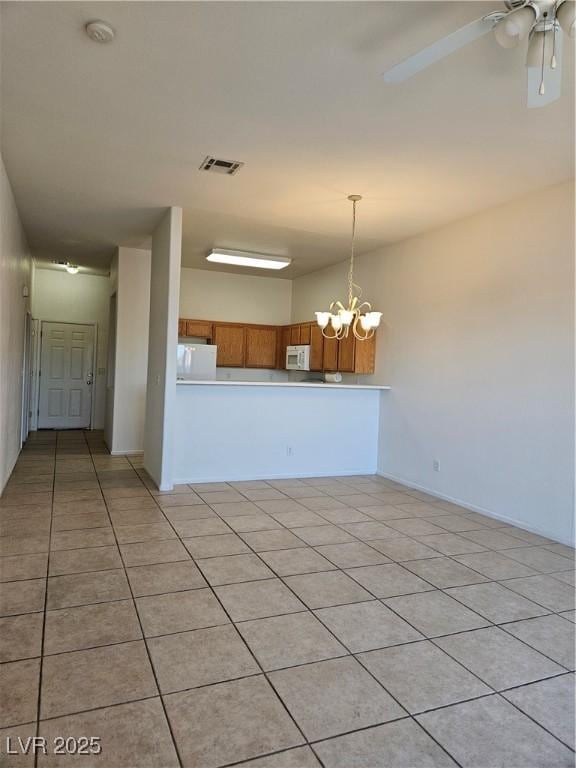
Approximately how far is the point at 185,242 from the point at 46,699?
17.4ft

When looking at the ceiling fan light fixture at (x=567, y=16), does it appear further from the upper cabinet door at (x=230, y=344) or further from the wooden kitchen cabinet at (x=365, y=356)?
the upper cabinet door at (x=230, y=344)

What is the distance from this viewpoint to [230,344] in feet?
26.0

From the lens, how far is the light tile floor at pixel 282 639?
5.51ft

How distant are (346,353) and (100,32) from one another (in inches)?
178

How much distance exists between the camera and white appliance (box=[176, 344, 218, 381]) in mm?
6367

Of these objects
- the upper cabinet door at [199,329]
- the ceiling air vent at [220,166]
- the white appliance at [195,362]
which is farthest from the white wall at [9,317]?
the upper cabinet door at [199,329]

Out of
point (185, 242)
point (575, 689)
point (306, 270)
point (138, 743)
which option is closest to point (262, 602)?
point (138, 743)

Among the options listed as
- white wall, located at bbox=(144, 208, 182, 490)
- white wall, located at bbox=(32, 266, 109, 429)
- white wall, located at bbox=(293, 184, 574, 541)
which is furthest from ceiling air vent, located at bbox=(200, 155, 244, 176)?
white wall, located at bbox=(32, 266, 109, 429)

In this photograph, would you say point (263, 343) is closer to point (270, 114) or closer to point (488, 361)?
point (488, 361)

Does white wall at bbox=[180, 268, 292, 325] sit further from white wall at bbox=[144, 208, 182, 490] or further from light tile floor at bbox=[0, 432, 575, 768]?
light tile floor at bbox=[0, 432, 575, 768]

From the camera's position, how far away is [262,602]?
263cm

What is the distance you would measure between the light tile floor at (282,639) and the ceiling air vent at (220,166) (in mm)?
2718

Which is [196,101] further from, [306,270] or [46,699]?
[306,270]

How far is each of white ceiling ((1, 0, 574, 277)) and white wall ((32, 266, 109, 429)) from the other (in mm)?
4120
